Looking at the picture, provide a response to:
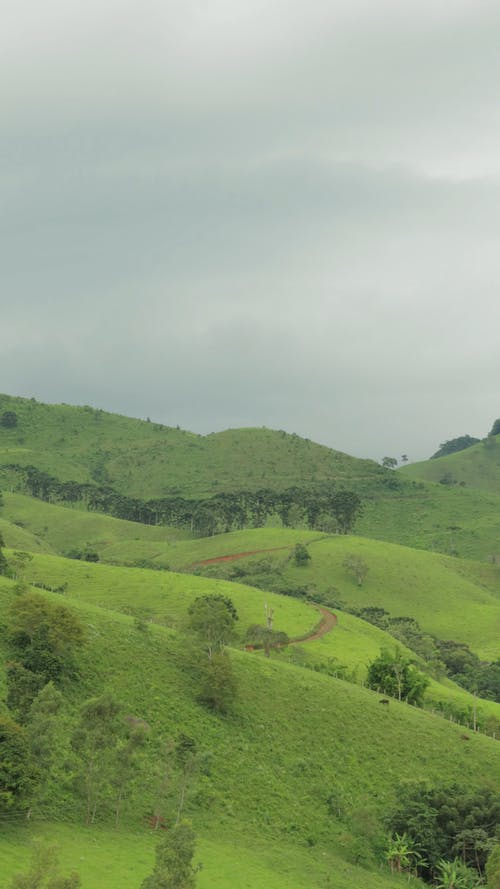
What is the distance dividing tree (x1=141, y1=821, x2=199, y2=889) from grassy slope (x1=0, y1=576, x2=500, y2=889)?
9.52m

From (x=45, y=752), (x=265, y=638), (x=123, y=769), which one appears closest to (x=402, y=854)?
(x=123, y=769)

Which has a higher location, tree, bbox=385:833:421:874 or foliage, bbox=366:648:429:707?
foliage, bbox=366:648:429:707

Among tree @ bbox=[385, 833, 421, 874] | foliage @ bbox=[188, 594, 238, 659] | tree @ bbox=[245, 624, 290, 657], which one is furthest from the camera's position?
tree @ bbox=[245, 624, 290, 657]

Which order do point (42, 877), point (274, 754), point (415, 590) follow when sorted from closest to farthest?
point (42, 877)
point (274, 754)
point (415, 590)

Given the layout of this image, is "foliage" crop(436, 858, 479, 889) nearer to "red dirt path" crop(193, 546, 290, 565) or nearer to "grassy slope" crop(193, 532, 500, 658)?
"grassy slope" crop(193, 532, 500, 658)

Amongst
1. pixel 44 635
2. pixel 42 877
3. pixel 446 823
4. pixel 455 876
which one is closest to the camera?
pixel 42 877

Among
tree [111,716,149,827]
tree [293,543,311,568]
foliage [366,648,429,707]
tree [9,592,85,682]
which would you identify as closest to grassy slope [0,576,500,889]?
tree [111,716,149,827]

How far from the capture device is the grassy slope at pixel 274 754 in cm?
5225

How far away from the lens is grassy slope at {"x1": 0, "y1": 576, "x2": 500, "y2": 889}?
171ft

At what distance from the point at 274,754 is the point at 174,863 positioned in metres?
35.0

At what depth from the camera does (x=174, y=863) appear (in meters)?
33.8

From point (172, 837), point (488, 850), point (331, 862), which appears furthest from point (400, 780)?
point (172, 837)

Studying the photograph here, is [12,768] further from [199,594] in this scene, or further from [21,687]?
[199,594]

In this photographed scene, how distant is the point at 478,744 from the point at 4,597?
171ft
